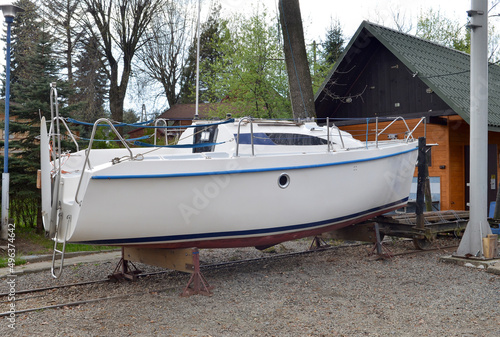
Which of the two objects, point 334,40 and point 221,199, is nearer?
point 221,199

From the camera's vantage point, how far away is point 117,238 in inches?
242

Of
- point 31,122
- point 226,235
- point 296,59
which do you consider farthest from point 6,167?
point 296,59

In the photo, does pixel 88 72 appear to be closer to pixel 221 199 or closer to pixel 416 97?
pixel 416 97

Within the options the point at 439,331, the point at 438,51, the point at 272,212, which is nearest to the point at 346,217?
the point at 272,212

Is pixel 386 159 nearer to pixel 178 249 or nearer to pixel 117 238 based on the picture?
pixel 178 249

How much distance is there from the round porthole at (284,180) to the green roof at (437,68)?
6.14m

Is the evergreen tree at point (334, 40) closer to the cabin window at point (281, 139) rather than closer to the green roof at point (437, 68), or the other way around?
the green roof at point (437, 68)

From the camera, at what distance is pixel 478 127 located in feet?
26.6

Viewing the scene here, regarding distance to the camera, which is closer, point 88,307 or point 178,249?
point 88,307

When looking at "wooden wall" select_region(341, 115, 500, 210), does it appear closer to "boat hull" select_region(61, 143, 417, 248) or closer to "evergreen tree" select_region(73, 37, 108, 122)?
"boat hull" select_region(61, 143, 417, 248)

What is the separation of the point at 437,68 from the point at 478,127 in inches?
253

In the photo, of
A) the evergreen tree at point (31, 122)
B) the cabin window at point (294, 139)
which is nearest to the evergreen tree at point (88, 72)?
the evergreen tree at point (31, 122)

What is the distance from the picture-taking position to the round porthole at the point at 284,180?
23.0ft

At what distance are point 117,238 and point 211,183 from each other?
137 cm
